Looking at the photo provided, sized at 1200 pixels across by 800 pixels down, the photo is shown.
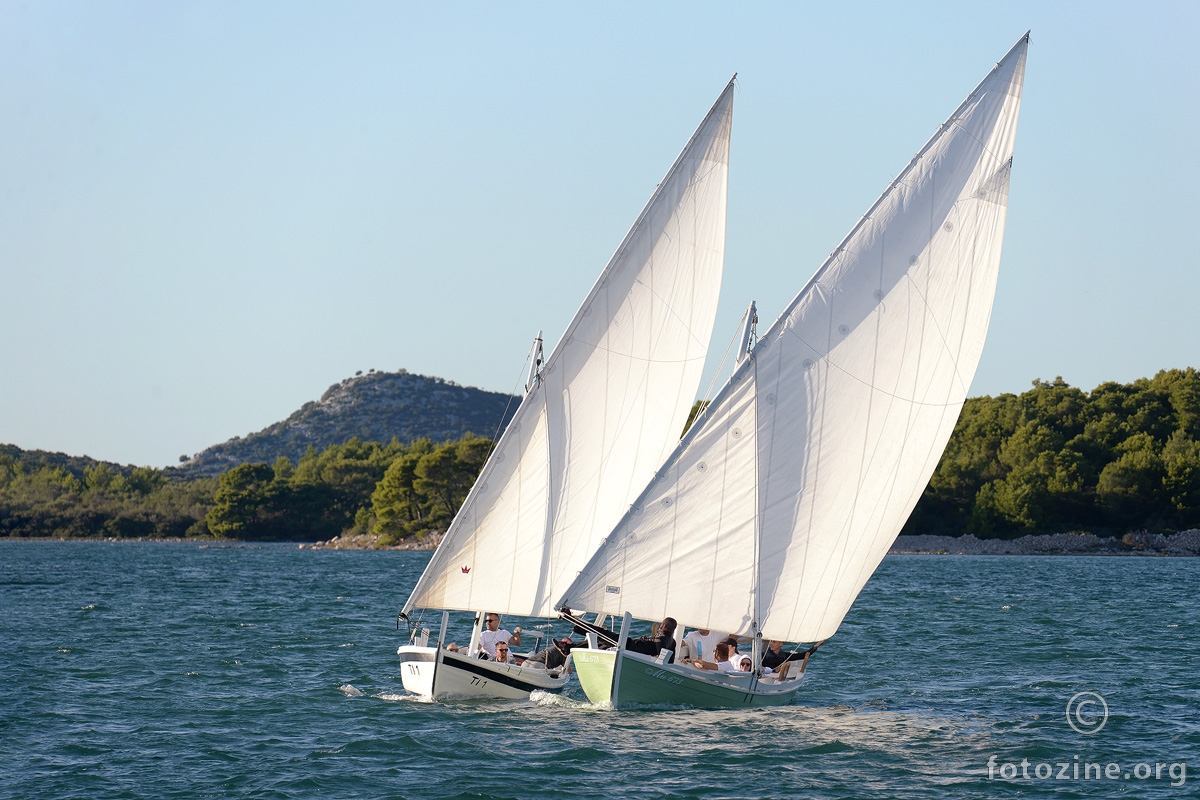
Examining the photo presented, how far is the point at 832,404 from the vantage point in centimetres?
2683

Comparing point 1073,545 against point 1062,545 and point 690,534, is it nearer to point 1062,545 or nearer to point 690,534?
point 1062,545

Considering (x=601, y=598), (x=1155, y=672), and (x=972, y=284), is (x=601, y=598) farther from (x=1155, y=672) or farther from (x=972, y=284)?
(x=1155, y=672)

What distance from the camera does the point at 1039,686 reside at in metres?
32.5

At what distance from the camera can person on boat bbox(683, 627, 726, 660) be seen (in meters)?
27.4

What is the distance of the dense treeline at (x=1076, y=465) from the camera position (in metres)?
129

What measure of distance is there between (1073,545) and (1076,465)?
29.6 feet

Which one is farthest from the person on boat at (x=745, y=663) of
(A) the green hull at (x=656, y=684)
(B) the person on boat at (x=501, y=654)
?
(B) the person on boat at (x=501, y=654)

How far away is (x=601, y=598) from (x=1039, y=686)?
1345 cm

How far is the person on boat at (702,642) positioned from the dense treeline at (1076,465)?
11124cm

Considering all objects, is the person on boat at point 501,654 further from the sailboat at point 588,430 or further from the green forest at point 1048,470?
the green forest at point 1048,470

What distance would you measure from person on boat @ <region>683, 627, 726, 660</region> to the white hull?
11.6 ft

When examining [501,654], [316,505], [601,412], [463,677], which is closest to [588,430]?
[601,412]

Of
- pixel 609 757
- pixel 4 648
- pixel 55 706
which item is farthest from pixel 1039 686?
pixel 4 648

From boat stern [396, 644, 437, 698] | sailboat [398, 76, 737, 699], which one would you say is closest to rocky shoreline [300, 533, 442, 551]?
boat stern [396, 644, 437, 698]
